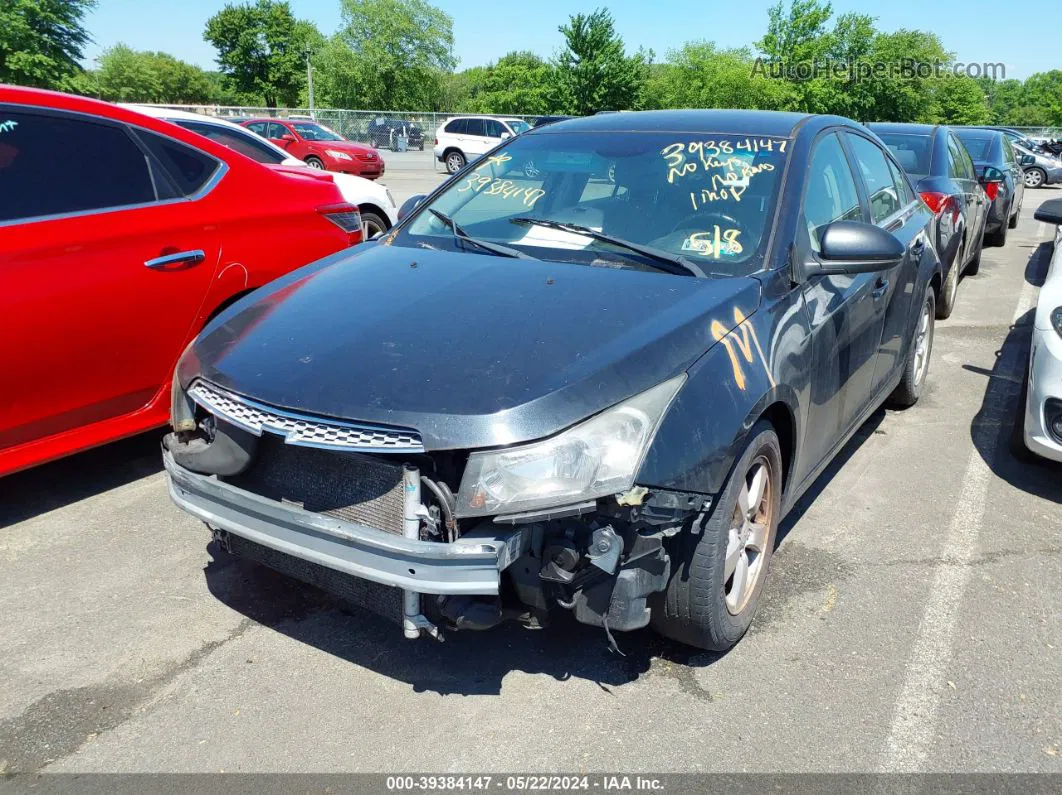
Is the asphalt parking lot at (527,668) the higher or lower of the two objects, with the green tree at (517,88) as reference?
lower

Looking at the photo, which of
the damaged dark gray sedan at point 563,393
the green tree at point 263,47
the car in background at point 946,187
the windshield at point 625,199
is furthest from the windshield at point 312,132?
the green tree at point 263,47

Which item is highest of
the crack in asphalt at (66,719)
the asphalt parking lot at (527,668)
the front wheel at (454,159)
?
the front wheel at (454,159)

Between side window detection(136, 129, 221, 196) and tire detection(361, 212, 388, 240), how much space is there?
3319 mm

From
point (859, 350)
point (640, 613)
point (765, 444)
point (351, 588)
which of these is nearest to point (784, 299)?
point (765, 444)

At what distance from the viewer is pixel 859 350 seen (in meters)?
3.83

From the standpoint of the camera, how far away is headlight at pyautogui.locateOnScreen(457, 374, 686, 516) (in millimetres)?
2293

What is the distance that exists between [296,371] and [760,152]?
2.09 meters

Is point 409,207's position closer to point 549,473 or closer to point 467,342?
point 467,342

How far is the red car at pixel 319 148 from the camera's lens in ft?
71.0

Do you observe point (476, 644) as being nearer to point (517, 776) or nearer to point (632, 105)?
point (517, 776)

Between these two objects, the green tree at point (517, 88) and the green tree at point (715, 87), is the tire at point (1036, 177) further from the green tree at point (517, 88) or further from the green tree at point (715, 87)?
the green tree at point (517, 88)

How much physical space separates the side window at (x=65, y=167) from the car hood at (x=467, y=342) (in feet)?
3.87

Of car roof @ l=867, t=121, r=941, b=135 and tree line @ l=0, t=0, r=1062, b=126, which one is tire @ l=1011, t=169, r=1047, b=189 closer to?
tree line @ l=0, t=0, r=1062, b=126

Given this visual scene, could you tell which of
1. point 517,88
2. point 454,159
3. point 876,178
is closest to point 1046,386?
point 876,178
